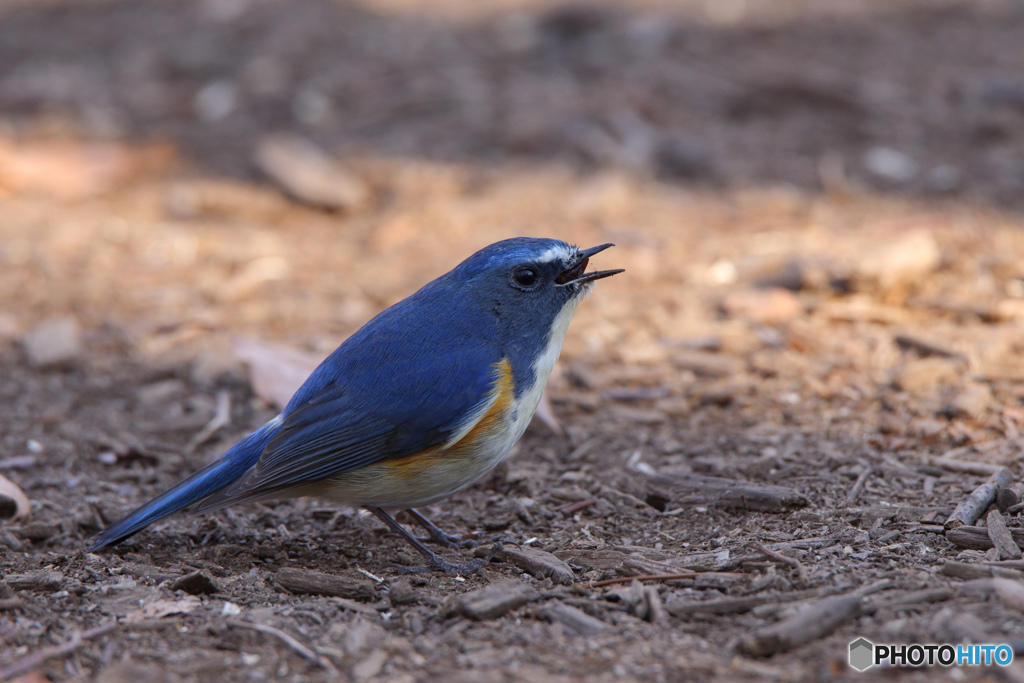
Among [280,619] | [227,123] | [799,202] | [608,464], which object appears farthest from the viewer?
[227,123]

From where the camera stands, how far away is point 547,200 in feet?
22.2

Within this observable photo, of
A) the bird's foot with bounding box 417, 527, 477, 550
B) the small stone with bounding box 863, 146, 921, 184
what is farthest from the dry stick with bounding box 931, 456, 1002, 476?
the small stone with bounding box 863, 146, 921, 184

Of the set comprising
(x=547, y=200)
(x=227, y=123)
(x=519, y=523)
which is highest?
(x=227, y=123)

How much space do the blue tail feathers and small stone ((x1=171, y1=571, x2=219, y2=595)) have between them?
1.40 feet

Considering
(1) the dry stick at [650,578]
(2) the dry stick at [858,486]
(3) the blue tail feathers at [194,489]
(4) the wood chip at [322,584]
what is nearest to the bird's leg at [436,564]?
(4) the wood chip at [322,584]

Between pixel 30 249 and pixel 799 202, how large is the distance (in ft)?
16.6

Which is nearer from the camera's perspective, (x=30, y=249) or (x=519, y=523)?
(x=519, y=523)

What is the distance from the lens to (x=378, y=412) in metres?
3.64

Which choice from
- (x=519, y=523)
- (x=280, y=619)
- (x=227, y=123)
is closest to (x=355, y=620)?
(x=280, y=619)

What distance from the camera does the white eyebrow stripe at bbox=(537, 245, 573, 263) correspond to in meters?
3.90

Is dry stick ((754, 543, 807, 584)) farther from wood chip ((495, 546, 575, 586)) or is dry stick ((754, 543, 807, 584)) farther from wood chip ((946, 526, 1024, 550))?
wood chip ((495, 546, 575, 586))

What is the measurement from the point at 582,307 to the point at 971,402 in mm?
2228

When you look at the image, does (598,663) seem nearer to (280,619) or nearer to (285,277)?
(280,619)

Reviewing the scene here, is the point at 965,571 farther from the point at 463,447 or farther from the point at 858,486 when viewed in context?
the point at 463,447
